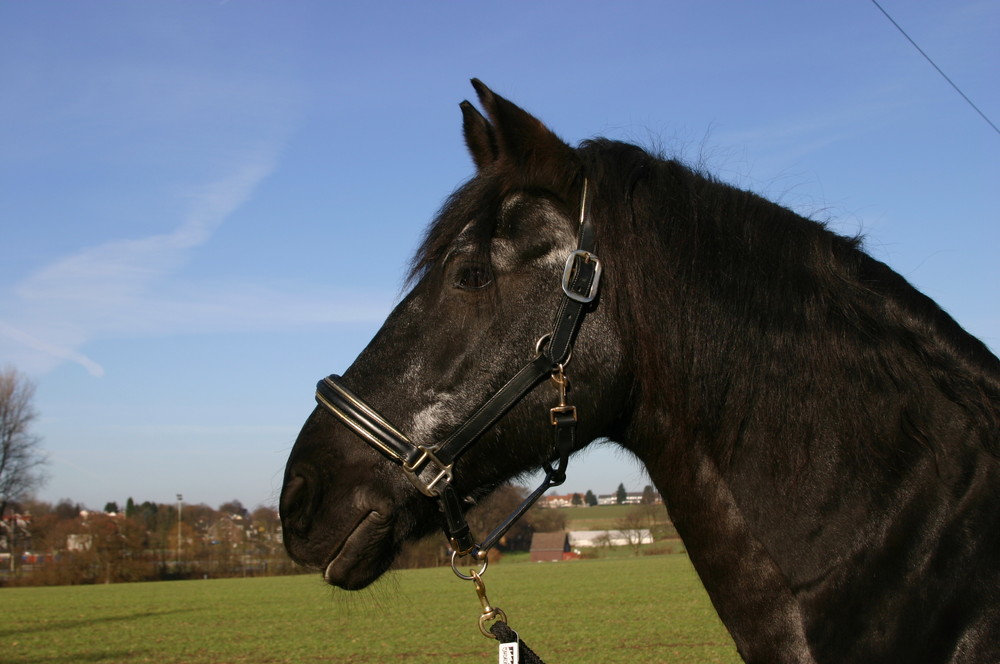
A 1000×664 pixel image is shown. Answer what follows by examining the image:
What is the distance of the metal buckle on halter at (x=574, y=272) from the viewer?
2443 mm

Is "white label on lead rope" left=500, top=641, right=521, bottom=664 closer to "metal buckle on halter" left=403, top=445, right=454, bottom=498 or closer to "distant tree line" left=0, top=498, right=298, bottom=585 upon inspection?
"metal buckle on halter" left=403, top=445, right=454, bottom=498

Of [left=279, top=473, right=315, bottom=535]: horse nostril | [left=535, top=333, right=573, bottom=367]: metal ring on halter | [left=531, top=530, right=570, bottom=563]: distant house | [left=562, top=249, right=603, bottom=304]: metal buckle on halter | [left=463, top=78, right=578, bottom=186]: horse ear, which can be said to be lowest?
[left=531, top=530, right=570, bottom=563]: distant house

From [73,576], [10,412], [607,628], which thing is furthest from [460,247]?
[10,412]

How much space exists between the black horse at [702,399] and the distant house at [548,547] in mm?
80703

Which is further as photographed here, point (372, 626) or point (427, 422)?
point (372, 626)

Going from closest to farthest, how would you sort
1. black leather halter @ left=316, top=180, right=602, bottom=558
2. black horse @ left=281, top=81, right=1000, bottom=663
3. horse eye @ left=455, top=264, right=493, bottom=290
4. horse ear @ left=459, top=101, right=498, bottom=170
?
black horse @ left=281, top=81, right=1000, bottom=663 < black leather halter @ left=316, top=180, right=602, bottom=558 < horse eye @ left=455, top=264, right=493, bottom=290 < horse ear @ left=459, top=101, right=498, bottom=170

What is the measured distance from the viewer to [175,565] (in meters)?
70.1

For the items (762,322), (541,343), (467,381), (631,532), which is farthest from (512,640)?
(631,532)

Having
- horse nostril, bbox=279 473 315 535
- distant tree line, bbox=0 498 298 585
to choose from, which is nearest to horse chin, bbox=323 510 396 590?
horse nostril, bbox=279 473 315 535

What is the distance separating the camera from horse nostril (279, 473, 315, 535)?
8.14 ft

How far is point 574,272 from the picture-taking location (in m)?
2.47

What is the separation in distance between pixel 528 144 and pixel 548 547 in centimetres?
8283

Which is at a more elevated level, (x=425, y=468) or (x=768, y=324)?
(x=768, y=324)

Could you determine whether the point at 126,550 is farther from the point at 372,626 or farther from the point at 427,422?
the point at 427,422
